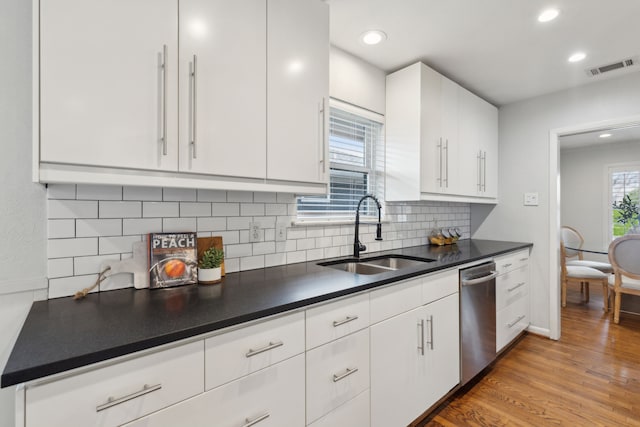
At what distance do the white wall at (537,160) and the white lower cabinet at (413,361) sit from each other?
5.61ft

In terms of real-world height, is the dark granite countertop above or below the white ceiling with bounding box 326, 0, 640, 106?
below

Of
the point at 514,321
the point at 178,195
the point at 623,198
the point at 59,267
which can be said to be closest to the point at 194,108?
the point at 178,195

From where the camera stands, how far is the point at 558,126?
2.97m

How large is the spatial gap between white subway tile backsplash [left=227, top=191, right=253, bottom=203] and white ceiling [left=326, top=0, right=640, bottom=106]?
119 centimetres

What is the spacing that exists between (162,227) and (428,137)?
6.48 ft

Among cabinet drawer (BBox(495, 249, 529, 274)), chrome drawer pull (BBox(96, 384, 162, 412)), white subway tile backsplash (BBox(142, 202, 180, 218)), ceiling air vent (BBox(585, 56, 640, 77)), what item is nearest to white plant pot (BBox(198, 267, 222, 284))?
white subway tile backsplash (BBox(142, 202, 180, 218))

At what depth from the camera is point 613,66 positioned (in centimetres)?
246

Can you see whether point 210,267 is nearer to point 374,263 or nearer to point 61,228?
point 61,228

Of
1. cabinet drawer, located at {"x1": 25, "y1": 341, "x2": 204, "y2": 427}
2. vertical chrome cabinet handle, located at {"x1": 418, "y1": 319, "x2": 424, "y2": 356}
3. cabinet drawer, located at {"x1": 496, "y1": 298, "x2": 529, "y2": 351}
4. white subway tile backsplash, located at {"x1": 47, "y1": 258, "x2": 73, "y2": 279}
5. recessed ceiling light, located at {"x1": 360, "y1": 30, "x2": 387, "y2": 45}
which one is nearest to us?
cabinet drawer, located at {"x1": 25, "y1": 341, "x2": 204, "y2": 427}

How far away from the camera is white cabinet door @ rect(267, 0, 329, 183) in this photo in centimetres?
148

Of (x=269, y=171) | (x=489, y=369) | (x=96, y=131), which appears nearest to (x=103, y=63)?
(x=96, y=131)

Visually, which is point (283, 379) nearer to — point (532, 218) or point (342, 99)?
point (342, 99)

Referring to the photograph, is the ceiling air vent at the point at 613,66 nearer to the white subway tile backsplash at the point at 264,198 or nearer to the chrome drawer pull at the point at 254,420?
the white subway tile backsplash at the point at 264,198

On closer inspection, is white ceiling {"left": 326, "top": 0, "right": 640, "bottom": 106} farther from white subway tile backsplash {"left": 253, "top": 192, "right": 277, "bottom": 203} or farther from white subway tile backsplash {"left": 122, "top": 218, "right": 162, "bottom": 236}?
white subway tile backsplash {"left": 122, "top": 218, "right": 162, "bottom": 236}
